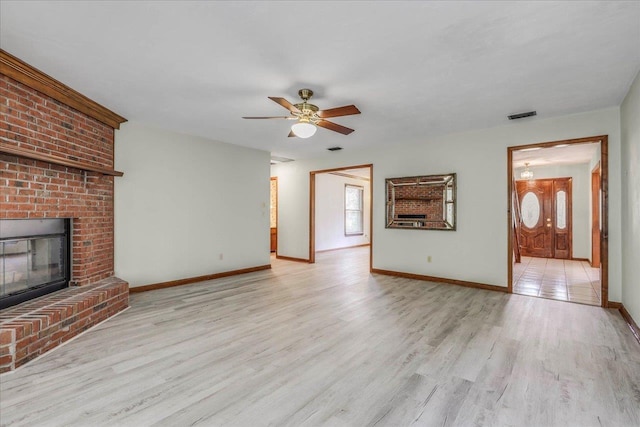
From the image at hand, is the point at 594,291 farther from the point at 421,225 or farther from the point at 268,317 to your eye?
the point at 268,317

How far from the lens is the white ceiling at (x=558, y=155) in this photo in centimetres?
577

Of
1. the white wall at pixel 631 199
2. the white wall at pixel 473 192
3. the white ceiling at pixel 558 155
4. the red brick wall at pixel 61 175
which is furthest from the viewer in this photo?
the white ceiling at pixel 558 155

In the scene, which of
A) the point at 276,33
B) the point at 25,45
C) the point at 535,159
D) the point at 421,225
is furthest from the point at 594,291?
the point at 25,45

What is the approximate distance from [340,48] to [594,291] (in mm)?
5071

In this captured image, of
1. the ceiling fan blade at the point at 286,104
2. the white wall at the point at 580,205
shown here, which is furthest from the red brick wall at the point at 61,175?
the white wall at the point at 580,205

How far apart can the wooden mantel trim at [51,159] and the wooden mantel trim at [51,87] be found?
625mm

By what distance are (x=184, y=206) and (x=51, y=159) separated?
85.8 inches

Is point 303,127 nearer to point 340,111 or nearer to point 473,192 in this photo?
point 340,111

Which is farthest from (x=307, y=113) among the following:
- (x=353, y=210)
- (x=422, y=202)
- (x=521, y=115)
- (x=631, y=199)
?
(x=353, y=210)

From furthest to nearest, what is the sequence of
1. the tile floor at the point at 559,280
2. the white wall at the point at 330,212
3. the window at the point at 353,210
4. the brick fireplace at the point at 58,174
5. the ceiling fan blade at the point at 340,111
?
1. the window at the point at 353,210
2. the white wall at the point at 330,212
3. the tile floor at the point at 559,280
4. the ceiling fan blade at the point at 340,111
5. the brick fireplace at the point at 58,174

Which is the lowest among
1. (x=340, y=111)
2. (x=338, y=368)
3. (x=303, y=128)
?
(x=338, y=368)

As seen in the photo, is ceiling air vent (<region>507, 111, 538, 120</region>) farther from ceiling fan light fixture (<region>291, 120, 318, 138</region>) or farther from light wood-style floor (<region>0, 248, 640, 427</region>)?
ceiling fan light fixture (<region>291, 120, 318, 138</region>)

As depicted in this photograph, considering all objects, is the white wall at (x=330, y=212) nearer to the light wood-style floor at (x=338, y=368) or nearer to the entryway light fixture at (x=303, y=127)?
the light wood-style floor at (x=338, y=368)

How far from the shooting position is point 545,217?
806 centimetres
